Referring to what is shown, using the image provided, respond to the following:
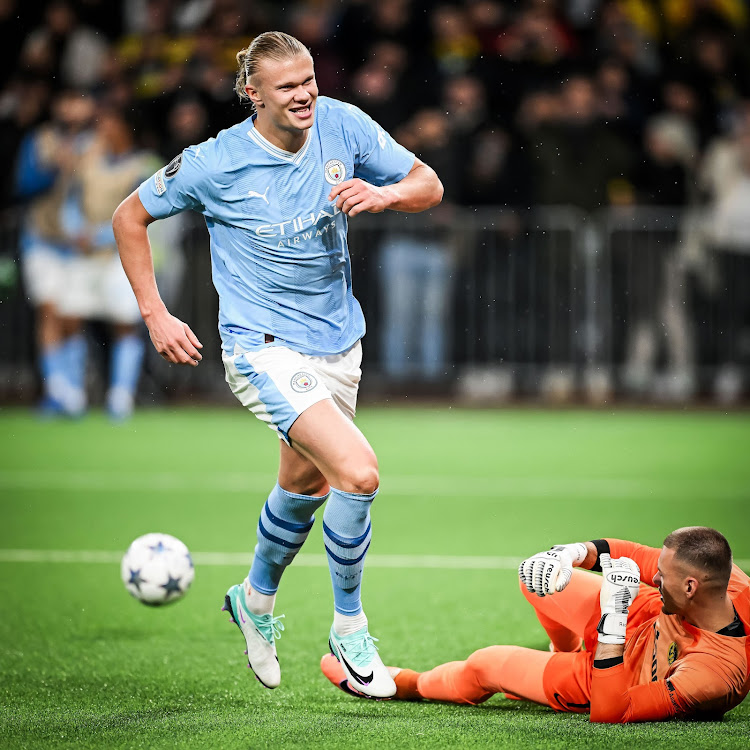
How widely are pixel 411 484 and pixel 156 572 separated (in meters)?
5.03

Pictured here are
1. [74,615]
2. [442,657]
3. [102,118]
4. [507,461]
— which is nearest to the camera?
[442,657]

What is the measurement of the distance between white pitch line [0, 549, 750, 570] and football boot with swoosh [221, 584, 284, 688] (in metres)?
2.14

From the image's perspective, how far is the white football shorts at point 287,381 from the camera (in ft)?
18.0

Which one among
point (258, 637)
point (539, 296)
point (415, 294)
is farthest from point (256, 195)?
point (539, 296)

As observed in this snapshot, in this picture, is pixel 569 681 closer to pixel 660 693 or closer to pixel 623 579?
pixel 660 693

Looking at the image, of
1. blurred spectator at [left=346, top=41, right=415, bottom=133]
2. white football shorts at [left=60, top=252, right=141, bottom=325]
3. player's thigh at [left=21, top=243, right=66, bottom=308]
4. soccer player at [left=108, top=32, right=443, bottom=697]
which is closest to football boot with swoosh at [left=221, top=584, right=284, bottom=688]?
soccer player at [left=108, top=32, right=443, bottom=697]

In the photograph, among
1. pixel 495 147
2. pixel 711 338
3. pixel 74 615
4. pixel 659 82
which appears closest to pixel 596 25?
pixel 659 82

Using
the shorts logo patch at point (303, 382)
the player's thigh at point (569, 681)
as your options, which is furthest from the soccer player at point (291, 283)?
the player's thigh at point (569, 681)

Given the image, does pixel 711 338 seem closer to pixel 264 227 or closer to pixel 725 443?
pixel 725 443

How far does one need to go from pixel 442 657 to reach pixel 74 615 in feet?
6.71

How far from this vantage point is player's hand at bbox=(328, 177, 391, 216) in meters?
5.20

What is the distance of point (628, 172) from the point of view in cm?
1548

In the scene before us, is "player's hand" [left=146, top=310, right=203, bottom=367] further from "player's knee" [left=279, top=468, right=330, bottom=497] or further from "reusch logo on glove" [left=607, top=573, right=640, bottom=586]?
"reusch logo on glove" [left=607, top=573, right=640, bottom=586]

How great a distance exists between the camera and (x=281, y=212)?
561cm
